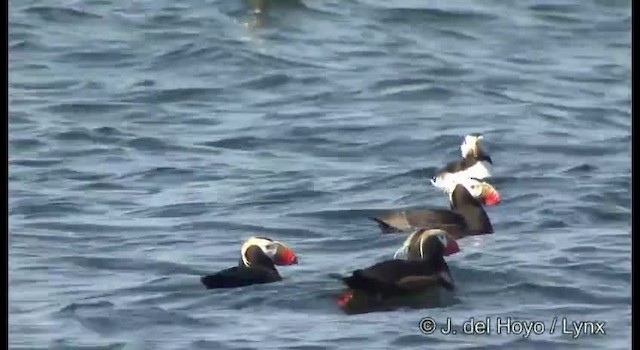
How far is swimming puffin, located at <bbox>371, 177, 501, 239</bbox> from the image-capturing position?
1277 cm

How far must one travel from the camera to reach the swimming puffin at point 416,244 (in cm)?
1188

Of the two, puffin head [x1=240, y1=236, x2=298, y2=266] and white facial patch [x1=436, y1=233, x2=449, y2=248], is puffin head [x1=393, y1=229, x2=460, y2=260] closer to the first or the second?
white facial patch [x1=436, y1=233, x2=449, y2=248]

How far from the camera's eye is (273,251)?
38.7 feet

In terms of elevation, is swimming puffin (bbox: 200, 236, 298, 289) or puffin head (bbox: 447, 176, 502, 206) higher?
swimming puffin (bbox: 200, 236, 298, 289)

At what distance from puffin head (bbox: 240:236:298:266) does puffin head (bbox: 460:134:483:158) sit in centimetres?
283

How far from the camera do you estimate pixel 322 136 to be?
14.6 metres

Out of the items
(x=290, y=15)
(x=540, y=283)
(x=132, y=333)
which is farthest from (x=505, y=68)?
(x=132, y=333)

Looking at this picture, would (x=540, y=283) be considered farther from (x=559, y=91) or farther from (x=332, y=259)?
(x=559, y=91)

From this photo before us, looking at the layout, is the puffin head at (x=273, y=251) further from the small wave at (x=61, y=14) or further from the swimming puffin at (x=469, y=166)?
the small wave at (x=61, y=14)

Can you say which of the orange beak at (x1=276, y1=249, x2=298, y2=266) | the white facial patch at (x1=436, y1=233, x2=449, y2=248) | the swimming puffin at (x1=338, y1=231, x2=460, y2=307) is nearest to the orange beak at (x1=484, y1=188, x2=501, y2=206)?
the white facial patch at (x1=436, y1=233, x2=449, y2=248)

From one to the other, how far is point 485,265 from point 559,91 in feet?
13.8

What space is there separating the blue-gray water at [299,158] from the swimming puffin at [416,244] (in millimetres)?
164

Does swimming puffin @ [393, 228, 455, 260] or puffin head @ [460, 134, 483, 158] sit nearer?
swimming puffin @ [393, 228, 455, 260]

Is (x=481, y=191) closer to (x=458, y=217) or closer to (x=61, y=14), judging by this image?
(x=458, y=217)
